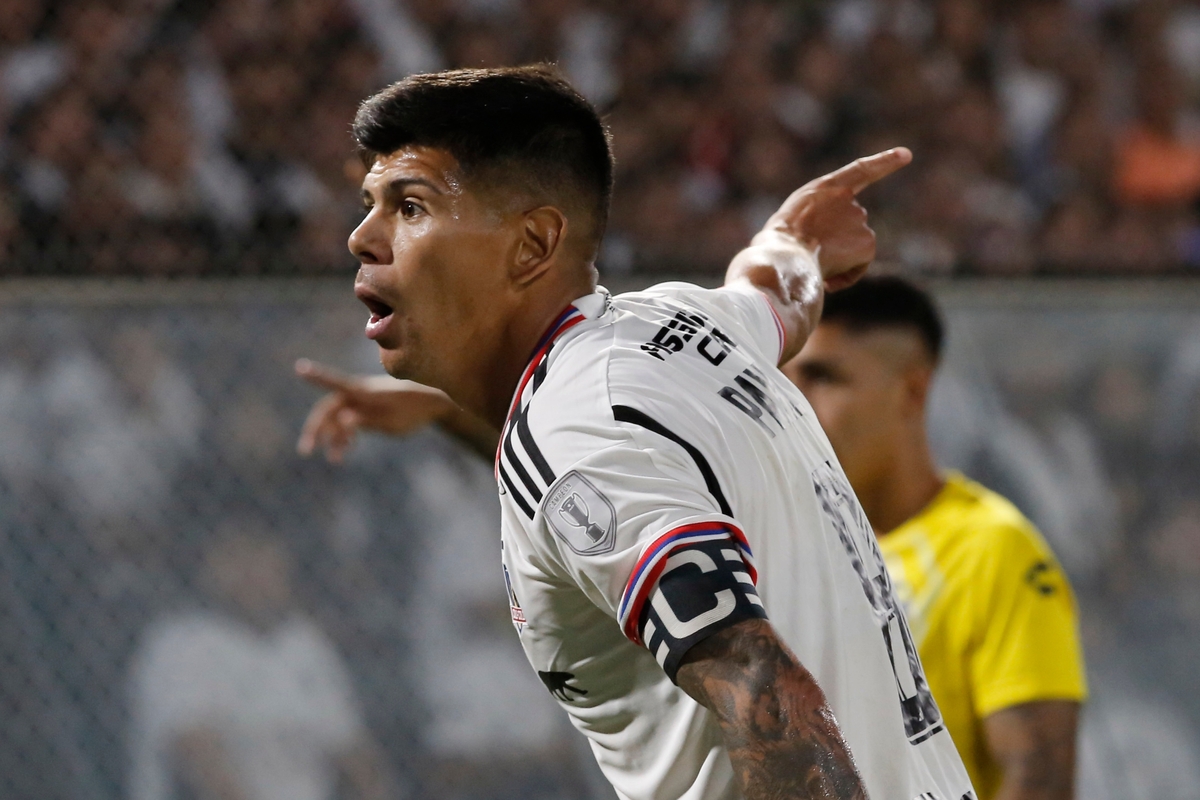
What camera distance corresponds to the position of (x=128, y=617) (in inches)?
Result: 150

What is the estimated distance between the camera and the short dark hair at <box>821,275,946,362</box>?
323 centimetres

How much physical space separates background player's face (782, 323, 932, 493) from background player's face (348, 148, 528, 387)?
1542 millimetres

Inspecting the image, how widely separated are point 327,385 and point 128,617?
3.73ft

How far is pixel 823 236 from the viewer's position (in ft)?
7.61

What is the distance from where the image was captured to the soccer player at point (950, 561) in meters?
2.69

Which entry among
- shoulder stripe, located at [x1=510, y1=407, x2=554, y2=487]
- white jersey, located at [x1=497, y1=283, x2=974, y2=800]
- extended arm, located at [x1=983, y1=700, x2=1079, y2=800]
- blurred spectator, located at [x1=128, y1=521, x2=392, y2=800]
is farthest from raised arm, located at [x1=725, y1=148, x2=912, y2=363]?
blurred spectator, located at [x1=128, y1=521, x2=392, y2=800]

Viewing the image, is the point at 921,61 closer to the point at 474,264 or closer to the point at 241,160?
the point at 241,160

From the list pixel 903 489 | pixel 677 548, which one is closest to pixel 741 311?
pixel 677 548

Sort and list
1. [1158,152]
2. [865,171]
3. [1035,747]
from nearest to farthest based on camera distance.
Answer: [865,171] → [1035,747] → [1158,152]

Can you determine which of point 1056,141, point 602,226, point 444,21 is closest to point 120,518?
point 444,21

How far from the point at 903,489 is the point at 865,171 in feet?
3.67

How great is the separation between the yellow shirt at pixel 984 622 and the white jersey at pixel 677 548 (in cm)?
106

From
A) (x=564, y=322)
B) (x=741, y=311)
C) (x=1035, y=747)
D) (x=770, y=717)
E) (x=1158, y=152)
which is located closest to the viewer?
(x=770, y=717)

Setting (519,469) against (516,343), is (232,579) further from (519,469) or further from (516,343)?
(519,469)
